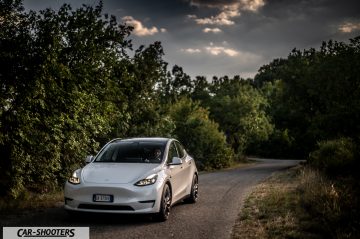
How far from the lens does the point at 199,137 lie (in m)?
36.4

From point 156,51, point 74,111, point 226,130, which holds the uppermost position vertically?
point 156,51

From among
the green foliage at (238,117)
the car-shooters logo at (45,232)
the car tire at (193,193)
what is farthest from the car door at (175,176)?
the green foliage at (238,117)

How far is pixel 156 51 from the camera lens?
24.6 m

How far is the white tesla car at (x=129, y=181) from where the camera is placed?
8.62 m

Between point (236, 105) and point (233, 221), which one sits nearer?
point (233, 221)

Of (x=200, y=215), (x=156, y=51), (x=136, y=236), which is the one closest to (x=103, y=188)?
(x=136, y=236)

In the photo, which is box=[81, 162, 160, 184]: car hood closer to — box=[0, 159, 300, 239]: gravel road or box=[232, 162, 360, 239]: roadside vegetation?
box=[0, 159, 300, 239]: gravel road

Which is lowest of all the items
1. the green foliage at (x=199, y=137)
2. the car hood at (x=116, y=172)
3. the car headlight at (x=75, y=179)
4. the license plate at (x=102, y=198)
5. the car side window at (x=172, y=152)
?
the green foliage at (x=199, y=137)

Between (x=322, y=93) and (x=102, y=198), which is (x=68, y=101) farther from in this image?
(x=322, y=93)

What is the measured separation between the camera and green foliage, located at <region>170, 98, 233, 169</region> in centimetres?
3606

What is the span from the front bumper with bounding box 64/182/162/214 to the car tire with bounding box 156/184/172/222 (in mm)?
288

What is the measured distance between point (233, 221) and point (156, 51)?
16.4 metres

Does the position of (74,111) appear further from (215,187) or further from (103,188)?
(215,187)

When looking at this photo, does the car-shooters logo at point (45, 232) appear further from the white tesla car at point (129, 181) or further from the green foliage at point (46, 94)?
the green foliage at point (46, 94)
